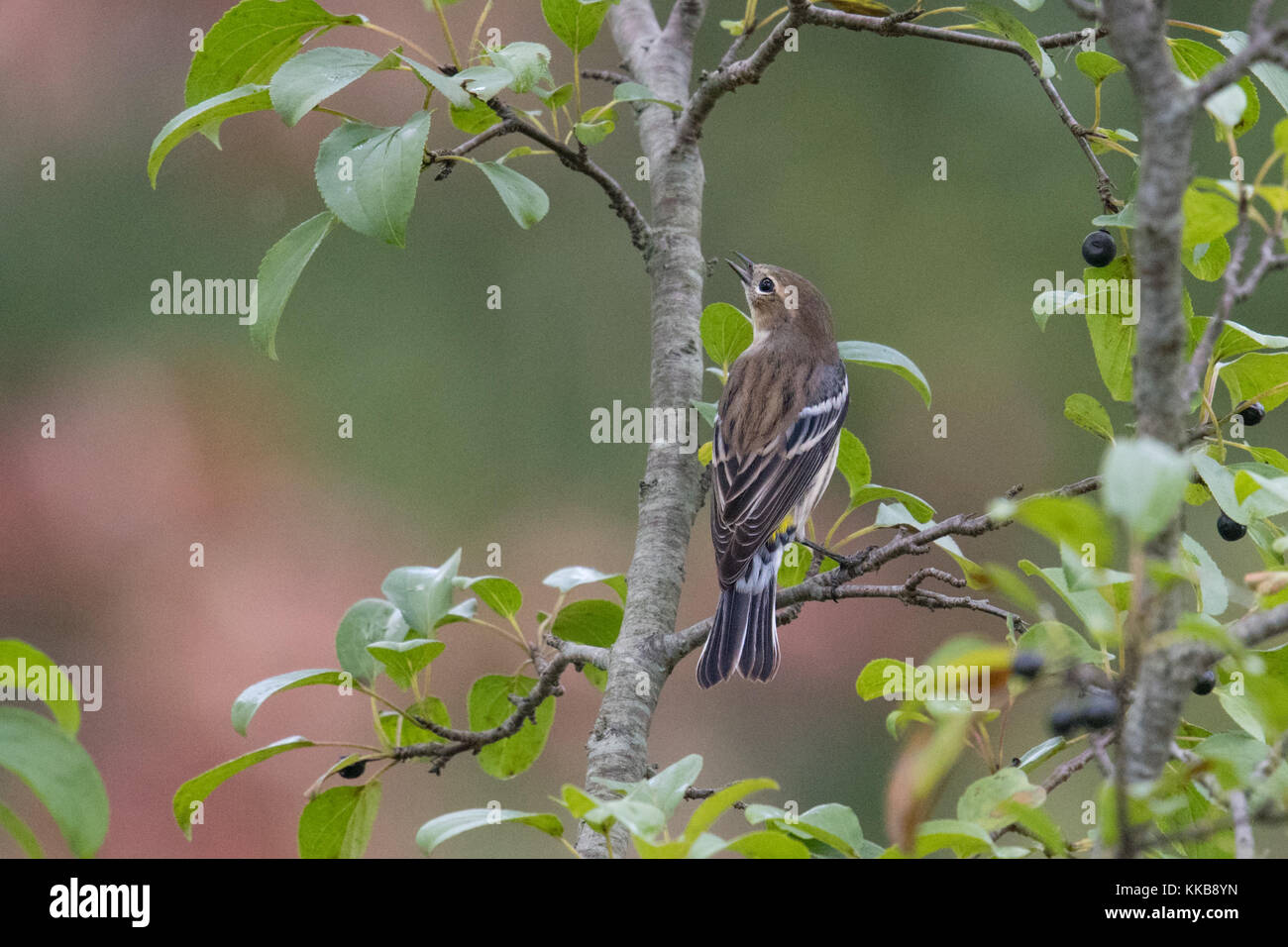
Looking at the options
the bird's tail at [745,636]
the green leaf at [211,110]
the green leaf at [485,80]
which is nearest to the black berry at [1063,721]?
the green leaf at [485,80]

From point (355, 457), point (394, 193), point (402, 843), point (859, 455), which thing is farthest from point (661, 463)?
point (355, 457)

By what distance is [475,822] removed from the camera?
119 centimetres

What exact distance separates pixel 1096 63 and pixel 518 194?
88 centimetres

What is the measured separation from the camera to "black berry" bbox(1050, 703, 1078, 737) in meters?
1.17

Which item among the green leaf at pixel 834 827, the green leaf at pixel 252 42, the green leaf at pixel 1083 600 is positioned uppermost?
the green leaf at pixel 252 42

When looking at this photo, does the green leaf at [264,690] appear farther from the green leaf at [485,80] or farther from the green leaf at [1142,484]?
the green leaf at [1142,484]

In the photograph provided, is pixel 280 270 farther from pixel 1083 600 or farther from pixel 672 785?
pixel 1083 600

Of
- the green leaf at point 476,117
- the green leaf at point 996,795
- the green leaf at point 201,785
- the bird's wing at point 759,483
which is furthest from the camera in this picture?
the bird's wing at point 759,483

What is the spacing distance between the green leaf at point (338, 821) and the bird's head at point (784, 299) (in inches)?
94.6

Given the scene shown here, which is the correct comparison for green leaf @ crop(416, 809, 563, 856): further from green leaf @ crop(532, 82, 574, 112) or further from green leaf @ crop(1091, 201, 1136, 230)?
green leaf @ crop(532, 82, 574, 112)

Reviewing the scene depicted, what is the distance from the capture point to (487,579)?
5.98 feet

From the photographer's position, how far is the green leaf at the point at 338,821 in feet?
5.18
